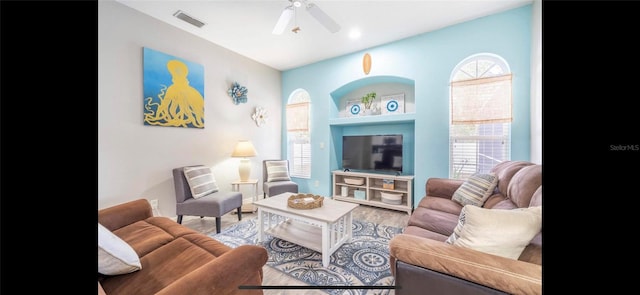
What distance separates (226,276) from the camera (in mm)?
871

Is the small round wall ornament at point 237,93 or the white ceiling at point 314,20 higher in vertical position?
the white ceiling at point 314,20

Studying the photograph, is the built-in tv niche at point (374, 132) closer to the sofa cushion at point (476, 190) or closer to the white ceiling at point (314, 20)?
the white ceiling at point (314, 20)

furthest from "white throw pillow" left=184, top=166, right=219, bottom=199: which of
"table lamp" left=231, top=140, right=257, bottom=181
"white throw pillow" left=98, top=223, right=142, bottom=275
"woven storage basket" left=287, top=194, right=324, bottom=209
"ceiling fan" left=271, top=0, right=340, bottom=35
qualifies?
"ceiling fan" left=271, top=0, right=340, bottom=35

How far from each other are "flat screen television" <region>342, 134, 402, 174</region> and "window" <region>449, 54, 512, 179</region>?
0.72 meters

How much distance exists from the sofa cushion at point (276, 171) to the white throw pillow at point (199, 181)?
948mm

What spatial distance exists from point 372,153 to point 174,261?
2828mm

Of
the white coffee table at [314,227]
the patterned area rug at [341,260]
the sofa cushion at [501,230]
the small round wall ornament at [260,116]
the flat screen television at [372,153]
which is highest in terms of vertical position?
the small round wall ornament at [260,116]

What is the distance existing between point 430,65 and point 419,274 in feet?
8.92

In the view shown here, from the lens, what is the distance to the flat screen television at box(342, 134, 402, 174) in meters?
3.28

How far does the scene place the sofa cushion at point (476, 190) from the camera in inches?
76.0

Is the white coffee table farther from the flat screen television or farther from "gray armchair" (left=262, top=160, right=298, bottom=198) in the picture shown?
the flat screen television

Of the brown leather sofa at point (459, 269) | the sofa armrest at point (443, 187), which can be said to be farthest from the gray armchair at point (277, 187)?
the brown leather sofa at point (459, 269)

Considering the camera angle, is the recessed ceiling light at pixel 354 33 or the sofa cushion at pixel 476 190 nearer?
the sofa cushion at pixel 476 190

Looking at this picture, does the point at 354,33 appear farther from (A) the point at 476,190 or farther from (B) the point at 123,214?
(B) the point at 123,214
